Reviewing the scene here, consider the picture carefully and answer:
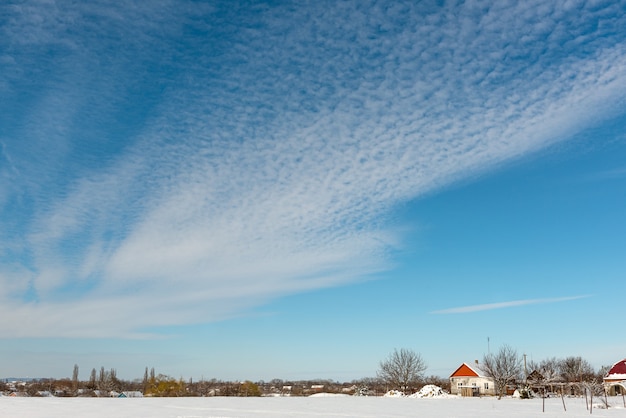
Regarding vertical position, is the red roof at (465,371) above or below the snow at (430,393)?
above

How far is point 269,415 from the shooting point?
24.8 metres

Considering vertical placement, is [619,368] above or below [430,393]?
above

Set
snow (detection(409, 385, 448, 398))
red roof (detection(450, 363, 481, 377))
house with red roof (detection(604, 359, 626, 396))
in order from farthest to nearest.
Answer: red roof (detection(450, 363, 481, 377))
house with red roof (detection(604, 359, 626, 396))
snow (detection(409, 385, 448, 398))

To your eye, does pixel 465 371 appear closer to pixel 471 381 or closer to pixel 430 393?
pixel 471 381

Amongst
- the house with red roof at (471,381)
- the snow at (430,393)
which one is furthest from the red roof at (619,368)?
the snow at (430,393)

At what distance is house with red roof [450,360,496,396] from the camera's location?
8069 centimetres

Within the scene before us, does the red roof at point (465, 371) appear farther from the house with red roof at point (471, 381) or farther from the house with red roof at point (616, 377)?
the house with red roof at point (616, 377)

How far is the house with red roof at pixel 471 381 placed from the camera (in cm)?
8069

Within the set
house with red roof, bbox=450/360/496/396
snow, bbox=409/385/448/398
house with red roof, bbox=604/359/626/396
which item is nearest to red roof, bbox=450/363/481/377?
house with red roof, bbox=450/360/496/396

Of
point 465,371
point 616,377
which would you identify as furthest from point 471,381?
point 616,377

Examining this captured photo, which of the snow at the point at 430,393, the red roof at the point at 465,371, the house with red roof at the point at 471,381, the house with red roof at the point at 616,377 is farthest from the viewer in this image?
the red roof at the point at 465,371

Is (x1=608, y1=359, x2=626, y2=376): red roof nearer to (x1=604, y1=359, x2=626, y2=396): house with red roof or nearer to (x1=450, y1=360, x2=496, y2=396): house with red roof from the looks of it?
(x1=604, y1=359, x2=626, y2=396): house with red roof

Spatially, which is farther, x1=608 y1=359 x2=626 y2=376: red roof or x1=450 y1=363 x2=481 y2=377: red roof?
x1=450 y1=363 x2=481 y2=377: red roof

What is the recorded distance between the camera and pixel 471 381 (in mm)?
82938
